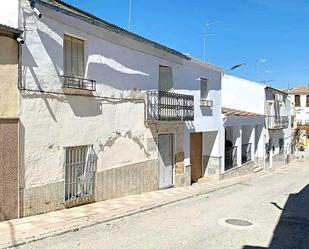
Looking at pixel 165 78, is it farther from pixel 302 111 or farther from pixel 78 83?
pixel 302 111

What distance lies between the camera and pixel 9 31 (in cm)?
801

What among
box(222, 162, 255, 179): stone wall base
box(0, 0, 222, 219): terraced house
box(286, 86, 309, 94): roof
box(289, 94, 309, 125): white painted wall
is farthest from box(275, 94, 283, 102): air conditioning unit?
box(286, 86, 309, 94): roof

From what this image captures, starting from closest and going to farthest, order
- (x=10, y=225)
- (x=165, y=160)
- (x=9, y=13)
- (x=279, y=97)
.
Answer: (x=10, y=225), (x=9, y=13), (x=165, y=160), (x=279, y=97)

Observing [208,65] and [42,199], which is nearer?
[42,199]

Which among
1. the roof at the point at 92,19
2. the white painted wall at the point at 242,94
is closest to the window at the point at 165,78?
the roof at the point at 92,19

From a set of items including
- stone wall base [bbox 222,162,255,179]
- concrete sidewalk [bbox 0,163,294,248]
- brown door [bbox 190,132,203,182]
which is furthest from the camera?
stone wall base [bbox 222,162,255,179]

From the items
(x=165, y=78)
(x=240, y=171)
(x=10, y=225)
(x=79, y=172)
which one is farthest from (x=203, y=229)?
(x=240, y=171)

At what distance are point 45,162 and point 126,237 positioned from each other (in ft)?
9.50

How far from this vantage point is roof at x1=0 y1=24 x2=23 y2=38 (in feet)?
25.8

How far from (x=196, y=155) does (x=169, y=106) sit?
22.2 ft

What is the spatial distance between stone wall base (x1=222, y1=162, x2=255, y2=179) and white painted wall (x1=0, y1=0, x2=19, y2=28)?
15591mm

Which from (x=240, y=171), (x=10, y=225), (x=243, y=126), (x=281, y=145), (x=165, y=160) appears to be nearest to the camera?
(x=10, y=225)

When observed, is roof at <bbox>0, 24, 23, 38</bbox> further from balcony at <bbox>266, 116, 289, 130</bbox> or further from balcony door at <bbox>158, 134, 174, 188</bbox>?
balcony at <bbox>266, 116, 289, 130</bbox>

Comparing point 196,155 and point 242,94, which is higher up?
point 242,94
